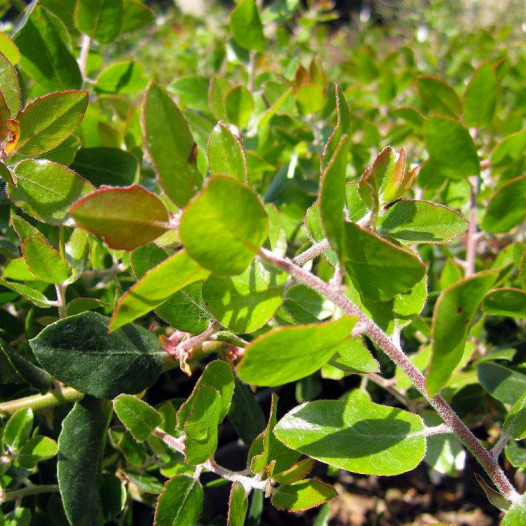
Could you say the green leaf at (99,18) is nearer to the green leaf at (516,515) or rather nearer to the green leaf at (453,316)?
the green leaf at (453,316)

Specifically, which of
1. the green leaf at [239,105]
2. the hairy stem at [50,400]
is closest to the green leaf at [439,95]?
the green leaf at [239,105]

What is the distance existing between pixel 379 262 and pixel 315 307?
36 centimetres

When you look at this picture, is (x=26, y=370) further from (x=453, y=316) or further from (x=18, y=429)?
(x=453, y=316)

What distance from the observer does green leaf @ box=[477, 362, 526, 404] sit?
2.60 feet

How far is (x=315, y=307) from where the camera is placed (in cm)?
87

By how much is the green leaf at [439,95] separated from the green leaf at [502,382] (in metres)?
0.61

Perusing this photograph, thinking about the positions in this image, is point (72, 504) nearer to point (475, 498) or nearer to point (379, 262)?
point (379, 262)

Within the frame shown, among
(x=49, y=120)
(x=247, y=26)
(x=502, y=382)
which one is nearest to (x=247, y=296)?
(x=49, y=120)

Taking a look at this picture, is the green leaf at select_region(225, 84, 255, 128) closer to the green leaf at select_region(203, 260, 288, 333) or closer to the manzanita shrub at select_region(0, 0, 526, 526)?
the manzanita shrub at select_region(0, 0, 526, 526)

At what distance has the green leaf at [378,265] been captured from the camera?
1.61ft

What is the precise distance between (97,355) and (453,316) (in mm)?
445

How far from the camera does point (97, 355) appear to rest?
2.21 ft

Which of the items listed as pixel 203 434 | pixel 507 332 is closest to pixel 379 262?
pixel 203 434

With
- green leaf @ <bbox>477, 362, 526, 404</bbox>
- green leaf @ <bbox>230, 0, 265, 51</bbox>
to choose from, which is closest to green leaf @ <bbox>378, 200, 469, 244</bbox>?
green leaf @ <bbox>477, 362, 526, 404</bbox>
